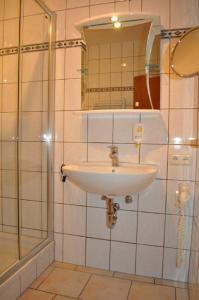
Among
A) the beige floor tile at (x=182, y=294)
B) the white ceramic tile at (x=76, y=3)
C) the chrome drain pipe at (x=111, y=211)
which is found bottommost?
the beige floor tile at (x=182, y=294)

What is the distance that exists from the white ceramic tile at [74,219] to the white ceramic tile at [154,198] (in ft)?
1.47

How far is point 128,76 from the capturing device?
1.58 metres

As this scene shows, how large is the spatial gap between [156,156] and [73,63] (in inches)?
35.6

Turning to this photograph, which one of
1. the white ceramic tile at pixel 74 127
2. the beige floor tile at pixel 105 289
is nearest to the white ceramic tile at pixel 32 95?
the white ceramic tile at pixel 74 127

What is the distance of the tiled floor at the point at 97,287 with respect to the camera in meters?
1.44

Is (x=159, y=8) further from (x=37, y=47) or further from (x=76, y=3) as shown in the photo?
(x=37, y=47)

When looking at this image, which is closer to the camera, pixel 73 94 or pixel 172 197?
pixel 172 197

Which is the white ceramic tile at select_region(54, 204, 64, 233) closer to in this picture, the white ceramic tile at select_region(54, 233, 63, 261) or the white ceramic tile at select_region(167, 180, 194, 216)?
the white ceramic tile at select_region(54, 233, 63, 261)

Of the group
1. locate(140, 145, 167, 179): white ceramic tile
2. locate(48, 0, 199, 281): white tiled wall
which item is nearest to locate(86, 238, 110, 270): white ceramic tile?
locate(48, 0, 199, 281): white tiled wall

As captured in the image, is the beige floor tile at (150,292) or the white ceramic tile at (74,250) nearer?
the beige floor tile at (150,292)

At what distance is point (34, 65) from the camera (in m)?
1.75

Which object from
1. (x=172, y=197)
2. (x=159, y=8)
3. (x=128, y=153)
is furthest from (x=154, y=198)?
Answer: (x=159, y=8)

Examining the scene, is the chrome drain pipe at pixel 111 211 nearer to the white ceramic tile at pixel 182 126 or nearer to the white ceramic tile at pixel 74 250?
the white ceramic tile at pixel 74 250

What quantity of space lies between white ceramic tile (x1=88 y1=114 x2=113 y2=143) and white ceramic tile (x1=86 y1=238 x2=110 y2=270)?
755 mm
